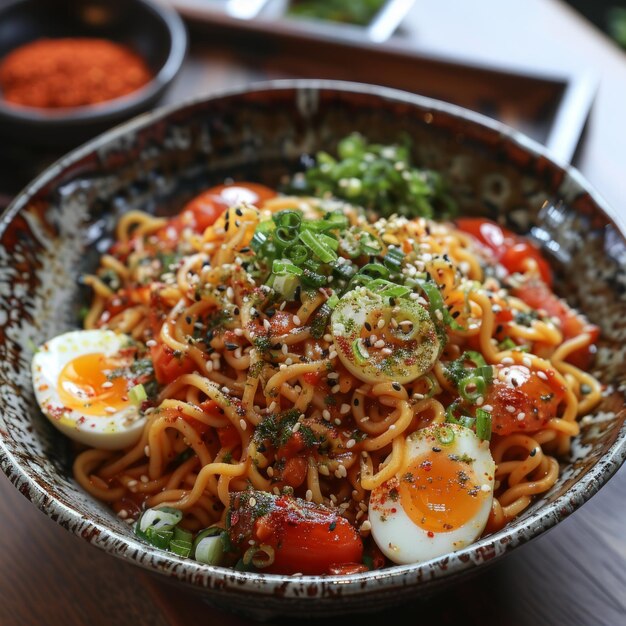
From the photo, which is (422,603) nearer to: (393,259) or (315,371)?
(315,371)

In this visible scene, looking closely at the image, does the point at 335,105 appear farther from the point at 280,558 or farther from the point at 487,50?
the point at 280,558

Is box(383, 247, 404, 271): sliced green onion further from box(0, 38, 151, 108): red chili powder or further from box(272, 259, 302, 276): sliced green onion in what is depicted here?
box(0, 38, 151, 108): red chili powder

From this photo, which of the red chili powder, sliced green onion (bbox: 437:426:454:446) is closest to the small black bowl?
the red chili powder

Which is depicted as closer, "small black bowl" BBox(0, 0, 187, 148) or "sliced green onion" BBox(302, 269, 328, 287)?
"sliced green onion" BBox(302, 269, 328, 287)

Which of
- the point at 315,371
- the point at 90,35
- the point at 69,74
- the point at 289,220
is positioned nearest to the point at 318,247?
the point at 289,220

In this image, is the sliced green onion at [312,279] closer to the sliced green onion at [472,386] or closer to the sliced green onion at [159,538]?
the sliced green onion at [472,386]

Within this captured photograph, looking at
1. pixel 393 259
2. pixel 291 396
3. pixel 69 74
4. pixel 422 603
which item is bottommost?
pixel 69 74
